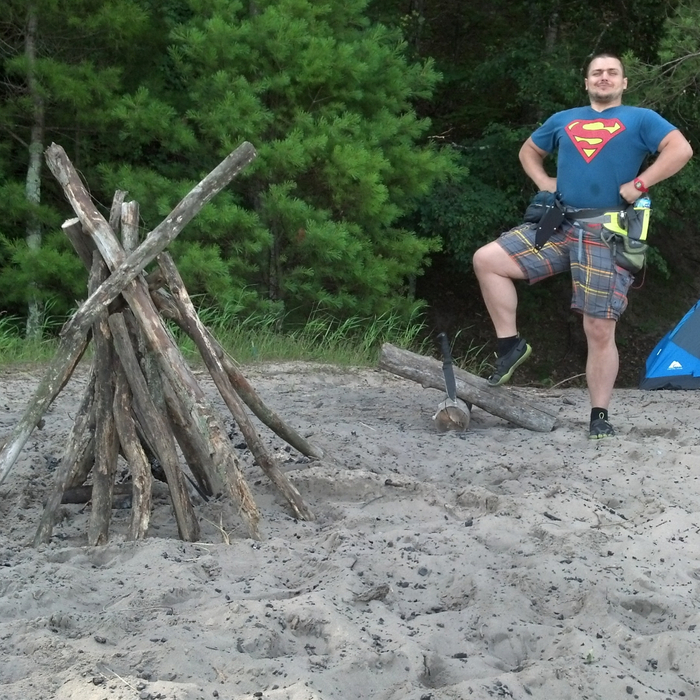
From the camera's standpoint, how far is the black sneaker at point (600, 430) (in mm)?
5113

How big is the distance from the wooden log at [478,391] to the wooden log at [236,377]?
1.44 metres

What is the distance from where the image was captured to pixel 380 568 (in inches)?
126

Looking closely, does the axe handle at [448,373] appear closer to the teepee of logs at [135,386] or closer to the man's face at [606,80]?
the man's face at [606,80]

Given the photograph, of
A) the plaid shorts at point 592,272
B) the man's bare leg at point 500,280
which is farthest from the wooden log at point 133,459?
the plaid shorts at point 592,272

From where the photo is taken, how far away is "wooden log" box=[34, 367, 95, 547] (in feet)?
11.4

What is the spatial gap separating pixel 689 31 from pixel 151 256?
825 centimetres

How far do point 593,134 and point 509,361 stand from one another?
4.34 ft

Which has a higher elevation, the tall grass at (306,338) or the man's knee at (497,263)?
the man's knee at (497,263)

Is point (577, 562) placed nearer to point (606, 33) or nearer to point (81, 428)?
point (81, 428)

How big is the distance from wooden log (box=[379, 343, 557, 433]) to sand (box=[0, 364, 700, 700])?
0.52 meters

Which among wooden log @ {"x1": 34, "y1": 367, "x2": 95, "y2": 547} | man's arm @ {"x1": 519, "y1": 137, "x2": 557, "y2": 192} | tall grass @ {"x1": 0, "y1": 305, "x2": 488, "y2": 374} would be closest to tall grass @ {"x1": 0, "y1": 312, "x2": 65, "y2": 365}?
tall grass @ {"x1": 0, "y1": 305, "x2": 488, "y2": 374}

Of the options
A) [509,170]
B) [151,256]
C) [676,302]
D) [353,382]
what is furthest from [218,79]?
[676,302]

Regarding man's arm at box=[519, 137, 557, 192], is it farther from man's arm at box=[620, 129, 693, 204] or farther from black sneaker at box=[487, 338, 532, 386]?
black sneaker at box=[487, 338, 532, 386]

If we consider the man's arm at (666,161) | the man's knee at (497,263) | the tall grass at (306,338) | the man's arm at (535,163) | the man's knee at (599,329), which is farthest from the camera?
the tall grass at (306,338)
